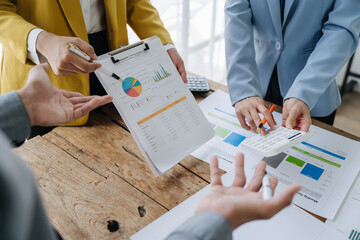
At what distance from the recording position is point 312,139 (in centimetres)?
103

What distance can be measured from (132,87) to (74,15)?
0.32m

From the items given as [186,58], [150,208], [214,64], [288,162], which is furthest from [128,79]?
[214,64]

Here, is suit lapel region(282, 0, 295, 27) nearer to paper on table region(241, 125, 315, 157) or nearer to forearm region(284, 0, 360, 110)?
forearm region(284, 0, 360, 110)

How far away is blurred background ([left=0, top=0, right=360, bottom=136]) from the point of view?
234 centimetres

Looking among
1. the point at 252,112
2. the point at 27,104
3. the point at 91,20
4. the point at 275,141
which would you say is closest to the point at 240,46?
the point at 252,112

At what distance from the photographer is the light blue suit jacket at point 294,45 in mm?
1046

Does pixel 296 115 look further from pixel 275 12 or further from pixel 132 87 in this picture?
pixel 132 87

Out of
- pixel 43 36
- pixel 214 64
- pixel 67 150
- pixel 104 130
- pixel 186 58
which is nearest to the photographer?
pixel 43 36

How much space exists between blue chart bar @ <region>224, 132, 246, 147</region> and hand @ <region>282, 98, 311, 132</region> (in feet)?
0.52

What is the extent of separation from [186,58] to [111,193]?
1905 millimetres

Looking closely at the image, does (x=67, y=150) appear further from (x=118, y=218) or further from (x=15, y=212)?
(x=15, y=212)

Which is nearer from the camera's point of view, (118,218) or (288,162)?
A: (118,218)

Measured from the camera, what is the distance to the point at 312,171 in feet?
2.95

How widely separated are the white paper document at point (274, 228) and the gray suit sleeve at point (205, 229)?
0.24 meters
